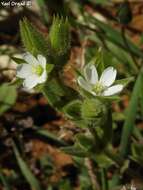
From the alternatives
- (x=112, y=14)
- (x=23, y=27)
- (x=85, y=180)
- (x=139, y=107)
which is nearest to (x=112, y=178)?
(x=85, y=180)

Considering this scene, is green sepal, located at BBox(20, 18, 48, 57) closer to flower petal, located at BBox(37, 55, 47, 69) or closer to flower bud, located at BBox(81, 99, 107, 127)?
flower petal, located at BBox(37, 55, 47, 69)

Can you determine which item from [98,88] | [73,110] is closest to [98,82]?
[98,88]

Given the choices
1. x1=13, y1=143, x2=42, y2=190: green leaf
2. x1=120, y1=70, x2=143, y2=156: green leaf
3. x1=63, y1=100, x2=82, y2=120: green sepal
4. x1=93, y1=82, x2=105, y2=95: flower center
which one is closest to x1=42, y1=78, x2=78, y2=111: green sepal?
x1=63, y1=100, x2=82, y2=120: green sepal

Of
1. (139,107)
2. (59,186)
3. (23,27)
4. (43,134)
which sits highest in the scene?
(23,27)

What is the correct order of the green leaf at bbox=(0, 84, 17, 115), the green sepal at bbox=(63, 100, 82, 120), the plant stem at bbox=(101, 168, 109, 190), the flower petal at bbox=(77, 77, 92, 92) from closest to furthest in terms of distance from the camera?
the flower petal at bbox=(77, 77, 92, 92)
the green sepal at bbox=(63, 100, 82, 120)
the plant stem at bbox=(101, 168, 109, 190)
the green leaf at bbox=(0, 84, 17, 115)

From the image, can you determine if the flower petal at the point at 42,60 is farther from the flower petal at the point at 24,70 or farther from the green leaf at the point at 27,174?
the green leaf at the point at 27,174

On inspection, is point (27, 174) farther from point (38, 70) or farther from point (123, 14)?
point (123, 14)

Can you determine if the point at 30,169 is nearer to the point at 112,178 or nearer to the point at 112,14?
the point at 112,178

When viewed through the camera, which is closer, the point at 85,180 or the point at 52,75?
the point at 52,75
